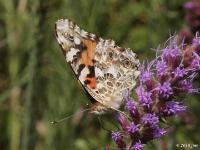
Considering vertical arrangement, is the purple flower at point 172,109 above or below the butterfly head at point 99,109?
below

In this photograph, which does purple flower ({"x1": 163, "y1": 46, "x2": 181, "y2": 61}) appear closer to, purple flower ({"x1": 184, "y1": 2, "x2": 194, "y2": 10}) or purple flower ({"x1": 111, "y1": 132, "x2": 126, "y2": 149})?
purple flower ({"x1": 111, "y1": 132, "x2": 126, "y2": 149})

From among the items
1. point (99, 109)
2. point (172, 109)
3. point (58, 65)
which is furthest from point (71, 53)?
point (58, 65)

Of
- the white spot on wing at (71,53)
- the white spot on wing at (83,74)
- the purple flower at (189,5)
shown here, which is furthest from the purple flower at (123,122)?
the purple flower at (189,5)

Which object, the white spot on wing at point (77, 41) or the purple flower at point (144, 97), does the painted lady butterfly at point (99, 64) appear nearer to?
the white spot on wing at point (77, 41)

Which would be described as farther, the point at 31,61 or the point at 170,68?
the point at 31,61

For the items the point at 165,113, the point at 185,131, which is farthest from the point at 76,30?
the point at 185,131

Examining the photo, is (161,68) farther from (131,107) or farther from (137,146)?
(137,146)

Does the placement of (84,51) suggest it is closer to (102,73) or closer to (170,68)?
(102,73)
